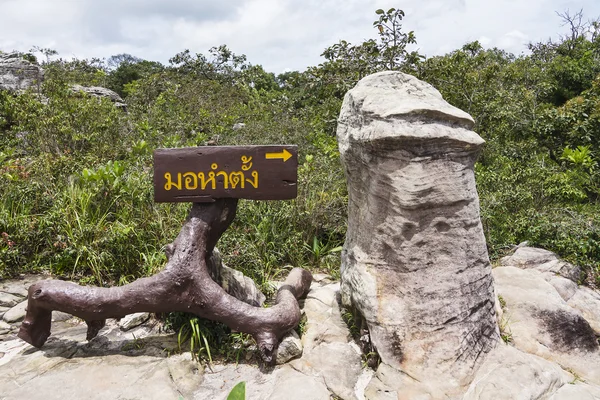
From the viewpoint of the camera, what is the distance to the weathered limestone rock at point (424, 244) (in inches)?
116

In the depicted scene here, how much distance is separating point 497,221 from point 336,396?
3933 mm

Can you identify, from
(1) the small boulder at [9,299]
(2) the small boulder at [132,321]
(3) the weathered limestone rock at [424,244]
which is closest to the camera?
(3) the weathered limestone rock at [424,244]

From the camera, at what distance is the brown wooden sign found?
3357mm

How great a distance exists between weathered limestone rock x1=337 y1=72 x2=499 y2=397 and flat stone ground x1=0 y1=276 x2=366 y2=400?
410 millimetres

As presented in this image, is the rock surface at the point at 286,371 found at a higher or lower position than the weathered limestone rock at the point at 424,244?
lower

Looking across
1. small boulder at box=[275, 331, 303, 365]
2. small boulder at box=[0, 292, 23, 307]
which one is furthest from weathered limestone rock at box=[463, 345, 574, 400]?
small boulder at box=[0, 292, 23, 307]

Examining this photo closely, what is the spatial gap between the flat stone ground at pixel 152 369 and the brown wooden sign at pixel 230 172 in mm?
1193

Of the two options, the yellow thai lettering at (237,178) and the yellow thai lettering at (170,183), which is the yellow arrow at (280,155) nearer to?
the yellow thai lettering at (237,178)

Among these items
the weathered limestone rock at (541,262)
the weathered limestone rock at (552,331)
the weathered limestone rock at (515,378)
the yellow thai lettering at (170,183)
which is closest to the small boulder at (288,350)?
the weathered limestone rock at (515,378)

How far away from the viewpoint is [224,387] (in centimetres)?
301

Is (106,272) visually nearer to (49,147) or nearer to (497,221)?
(49,147)

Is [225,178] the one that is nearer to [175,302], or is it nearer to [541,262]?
[175,302]

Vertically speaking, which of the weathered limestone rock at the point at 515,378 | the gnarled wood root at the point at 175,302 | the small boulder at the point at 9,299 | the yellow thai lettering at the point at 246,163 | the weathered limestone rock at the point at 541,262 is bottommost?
the weathered limestone rock at the point at 515,378

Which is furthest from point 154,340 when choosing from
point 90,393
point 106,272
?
point 106,272
